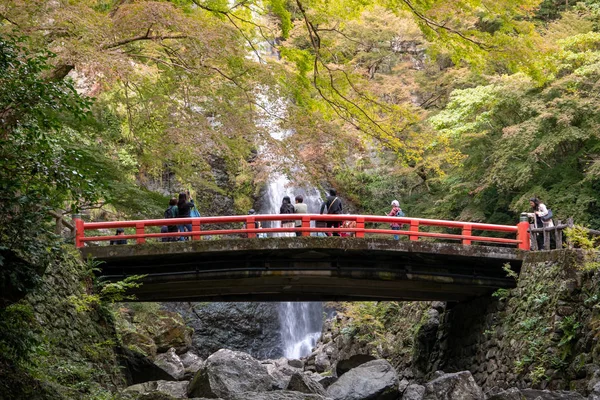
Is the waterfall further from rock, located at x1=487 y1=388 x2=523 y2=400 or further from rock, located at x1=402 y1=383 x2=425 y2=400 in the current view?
rock, located at x1=487 y1=388 x2=523 y2=400

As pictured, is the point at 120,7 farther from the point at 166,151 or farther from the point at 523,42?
the point at 523,42

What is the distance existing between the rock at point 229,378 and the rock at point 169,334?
6685mm

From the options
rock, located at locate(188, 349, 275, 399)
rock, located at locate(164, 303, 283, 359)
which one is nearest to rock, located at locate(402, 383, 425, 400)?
rock, located at locate(188, 349, 275, 399)

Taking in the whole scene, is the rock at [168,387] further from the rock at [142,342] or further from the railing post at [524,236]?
the railing post at [524,236]

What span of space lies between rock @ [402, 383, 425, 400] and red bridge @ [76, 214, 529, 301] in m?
2.41

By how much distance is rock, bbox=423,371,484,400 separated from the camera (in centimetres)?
1221

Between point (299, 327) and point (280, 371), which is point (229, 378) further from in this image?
point (299, 327)

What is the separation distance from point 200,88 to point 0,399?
721 cm

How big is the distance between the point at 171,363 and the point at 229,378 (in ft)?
21.3

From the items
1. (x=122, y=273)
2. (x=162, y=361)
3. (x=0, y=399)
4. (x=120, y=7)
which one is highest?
(x=120, y=7)

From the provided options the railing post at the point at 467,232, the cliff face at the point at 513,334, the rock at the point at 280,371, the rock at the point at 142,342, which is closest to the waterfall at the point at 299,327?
the rock at the point at 280,371

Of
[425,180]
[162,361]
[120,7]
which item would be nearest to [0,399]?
[120,7]

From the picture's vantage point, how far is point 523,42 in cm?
834

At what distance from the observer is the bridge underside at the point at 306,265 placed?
45.2ft
